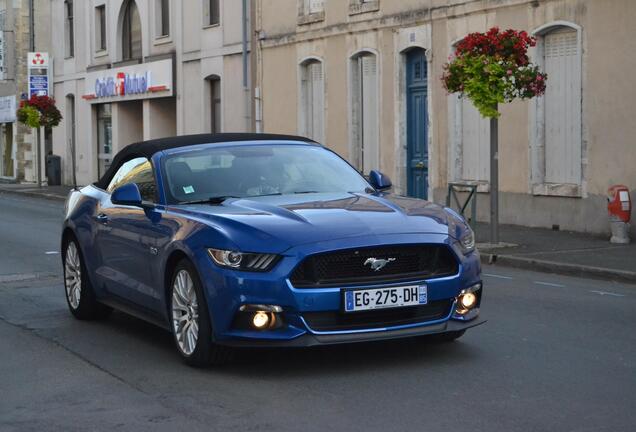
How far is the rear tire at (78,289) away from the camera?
10.5m

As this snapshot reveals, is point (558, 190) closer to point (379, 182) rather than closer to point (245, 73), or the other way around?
point (379, 182)

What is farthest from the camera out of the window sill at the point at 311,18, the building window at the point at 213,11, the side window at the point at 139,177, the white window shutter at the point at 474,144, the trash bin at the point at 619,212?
the building window at the point at 213,11

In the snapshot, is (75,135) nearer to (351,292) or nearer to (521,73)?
(521,73)

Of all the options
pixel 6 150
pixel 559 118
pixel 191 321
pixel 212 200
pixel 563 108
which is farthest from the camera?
pixel 6 150

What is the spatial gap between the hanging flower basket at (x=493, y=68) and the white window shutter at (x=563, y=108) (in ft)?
9.95

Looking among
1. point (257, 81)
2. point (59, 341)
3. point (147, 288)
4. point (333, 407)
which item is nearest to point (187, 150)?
point (147, 288)

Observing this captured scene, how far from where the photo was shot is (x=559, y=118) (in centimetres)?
2066

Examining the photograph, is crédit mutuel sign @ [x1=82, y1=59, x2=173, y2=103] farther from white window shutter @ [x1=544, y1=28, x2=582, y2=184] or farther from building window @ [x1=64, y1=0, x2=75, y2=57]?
white window shutter @ [x1=544, y1=28, x2=582, y2=184]

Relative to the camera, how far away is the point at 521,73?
677 inches

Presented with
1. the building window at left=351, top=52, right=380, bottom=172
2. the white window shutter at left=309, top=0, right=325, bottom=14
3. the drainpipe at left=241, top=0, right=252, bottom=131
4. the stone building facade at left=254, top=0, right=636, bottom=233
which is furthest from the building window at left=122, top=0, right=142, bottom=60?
the building window at left=351, top=52, right=380, bottom=172

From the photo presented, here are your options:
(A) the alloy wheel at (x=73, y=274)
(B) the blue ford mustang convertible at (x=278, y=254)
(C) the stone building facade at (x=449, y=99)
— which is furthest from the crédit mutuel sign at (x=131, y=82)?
(B) the blue ford mustang convertible at (x=278, y=254)

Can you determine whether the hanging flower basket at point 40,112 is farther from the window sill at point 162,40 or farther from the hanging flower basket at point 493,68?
the hanging flower basket at point 493,68

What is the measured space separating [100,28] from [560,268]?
3175 centimetres

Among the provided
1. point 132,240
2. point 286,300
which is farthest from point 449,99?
point 286,300
